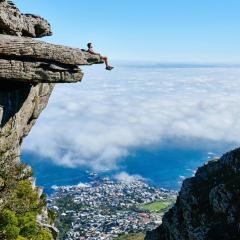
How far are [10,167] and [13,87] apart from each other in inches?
359

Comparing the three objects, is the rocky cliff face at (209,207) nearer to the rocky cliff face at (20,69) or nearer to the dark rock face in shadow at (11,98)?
the rocky cliff face at (20,69)

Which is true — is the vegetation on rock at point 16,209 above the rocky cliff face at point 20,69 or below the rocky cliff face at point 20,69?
below

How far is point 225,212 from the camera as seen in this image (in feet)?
222

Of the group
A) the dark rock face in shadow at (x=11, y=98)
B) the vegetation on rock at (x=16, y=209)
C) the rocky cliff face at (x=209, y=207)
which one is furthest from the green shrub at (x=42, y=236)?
the rocky cliff face at (x=209, y=207)

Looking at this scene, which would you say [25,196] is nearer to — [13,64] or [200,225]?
[13,64]

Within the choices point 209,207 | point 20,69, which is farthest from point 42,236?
point 209,207

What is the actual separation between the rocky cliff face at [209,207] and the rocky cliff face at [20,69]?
27.0 m

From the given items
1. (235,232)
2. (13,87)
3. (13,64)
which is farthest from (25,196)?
(235,232)

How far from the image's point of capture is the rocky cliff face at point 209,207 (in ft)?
217

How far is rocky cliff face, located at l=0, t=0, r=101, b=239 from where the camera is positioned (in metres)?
49.0

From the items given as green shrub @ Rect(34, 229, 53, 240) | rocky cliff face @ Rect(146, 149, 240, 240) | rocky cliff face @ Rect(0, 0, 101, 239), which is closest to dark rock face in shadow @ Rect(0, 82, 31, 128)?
rocky cliff face @ Rect(0, 0, 101, 239)

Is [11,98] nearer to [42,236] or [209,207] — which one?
[42,236]

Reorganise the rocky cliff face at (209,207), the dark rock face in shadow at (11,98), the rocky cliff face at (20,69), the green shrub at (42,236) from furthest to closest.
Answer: the rocky cliff face at (209,207), the green shrub at (42,236), the dark rock face in shadow at (11,98), the rocky cliff face at (20,69)

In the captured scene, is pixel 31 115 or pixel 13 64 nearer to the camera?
pixel 13 64
